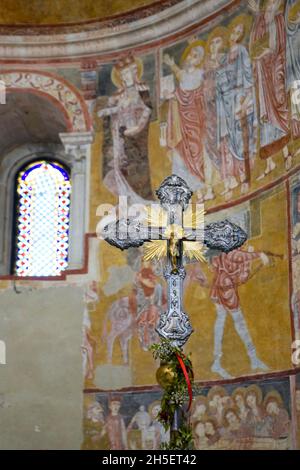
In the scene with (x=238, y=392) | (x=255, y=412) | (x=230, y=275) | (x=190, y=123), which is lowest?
(x=255, y=412)

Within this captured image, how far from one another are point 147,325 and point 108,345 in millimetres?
644

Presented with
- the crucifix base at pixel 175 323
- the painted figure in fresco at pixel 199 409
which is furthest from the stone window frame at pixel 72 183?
the crucifix base at pixel 175 323

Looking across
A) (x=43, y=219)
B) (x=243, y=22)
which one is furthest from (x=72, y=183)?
(x=243, y=22)

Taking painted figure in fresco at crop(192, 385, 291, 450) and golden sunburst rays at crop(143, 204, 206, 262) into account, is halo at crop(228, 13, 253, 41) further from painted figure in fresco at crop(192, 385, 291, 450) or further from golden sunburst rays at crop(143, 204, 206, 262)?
golden sunburst rays at crop(143, 204, 206, 262)

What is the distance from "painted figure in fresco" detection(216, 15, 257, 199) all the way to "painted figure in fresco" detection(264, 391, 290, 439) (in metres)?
2.94

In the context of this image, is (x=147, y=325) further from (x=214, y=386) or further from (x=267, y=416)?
(x=267, y=416)

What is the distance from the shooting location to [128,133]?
1420 centimetres

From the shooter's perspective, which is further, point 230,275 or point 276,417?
point 230,275

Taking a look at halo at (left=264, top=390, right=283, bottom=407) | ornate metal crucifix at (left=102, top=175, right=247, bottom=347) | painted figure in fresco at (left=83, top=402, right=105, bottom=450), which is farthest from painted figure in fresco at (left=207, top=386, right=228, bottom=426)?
ornate metal crucifix at (left=102, top=175, right=247, bottom=347)

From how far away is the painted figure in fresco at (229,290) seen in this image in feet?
38.5

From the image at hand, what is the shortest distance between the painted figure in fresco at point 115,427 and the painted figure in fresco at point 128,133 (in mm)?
3139

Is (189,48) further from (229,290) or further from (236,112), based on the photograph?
(229,290)

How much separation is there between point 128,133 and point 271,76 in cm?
286

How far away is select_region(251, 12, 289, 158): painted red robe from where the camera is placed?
38.8 ft
